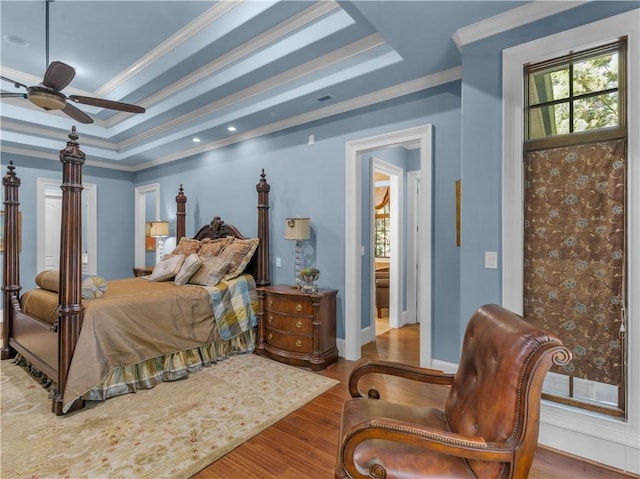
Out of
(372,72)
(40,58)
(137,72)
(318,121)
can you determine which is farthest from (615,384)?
(40,58)

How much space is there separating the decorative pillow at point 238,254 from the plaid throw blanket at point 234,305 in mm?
95

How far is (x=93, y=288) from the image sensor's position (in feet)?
9.73

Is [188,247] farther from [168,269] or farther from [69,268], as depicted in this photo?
[69,268]

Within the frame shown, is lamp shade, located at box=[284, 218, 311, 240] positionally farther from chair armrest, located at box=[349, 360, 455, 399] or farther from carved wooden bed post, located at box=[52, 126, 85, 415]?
chair armrest, located at box=[349, 360, 455, 399]

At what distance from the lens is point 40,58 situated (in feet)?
11.3

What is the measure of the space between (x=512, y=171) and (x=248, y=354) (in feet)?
10.2

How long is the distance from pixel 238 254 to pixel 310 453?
2.42m

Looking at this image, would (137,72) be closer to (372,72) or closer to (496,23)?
(372,72)

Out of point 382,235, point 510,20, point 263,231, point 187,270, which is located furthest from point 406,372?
point 382,235

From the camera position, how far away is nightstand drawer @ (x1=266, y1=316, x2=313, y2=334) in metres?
3.37

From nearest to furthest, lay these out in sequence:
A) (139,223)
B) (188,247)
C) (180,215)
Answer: (188,247) → (180,215) → (139,223)

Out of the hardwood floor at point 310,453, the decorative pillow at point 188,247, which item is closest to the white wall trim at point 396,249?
the hardwood floor at point 310,453

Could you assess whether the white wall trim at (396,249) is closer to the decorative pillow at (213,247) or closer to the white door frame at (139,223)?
the decorative pillow at (213,247)

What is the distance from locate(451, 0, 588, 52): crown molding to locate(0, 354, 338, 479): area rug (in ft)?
9.59
